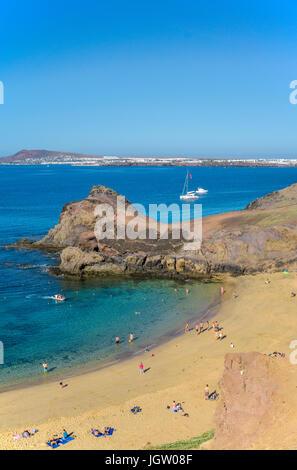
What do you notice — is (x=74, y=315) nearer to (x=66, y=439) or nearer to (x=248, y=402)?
(x=66, y=439)

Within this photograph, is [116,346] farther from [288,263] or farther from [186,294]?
[288,263]

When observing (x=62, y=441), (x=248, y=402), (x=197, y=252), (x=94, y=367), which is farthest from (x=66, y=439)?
(x=197, y=252)

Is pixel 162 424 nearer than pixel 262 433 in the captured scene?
No

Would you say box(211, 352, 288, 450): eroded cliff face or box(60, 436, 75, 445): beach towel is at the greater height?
box(211, 352, 288, 450): eroded cliff face

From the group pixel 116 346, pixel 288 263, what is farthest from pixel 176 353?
pixel 288 263

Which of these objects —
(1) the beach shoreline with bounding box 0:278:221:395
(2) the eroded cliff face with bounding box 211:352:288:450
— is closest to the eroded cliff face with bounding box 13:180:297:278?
(1) the beach shoreline with bounding box 0:278:221:395

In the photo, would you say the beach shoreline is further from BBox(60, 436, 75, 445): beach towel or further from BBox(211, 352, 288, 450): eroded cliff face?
BBox(211, 352, 288, 450): eroded cliff face

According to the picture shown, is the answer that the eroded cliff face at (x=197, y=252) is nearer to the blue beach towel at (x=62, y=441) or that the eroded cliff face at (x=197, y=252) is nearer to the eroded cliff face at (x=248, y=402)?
the eroded cliff face at (x=248, y=402)

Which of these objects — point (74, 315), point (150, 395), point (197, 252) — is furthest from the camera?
point (197, 252)
